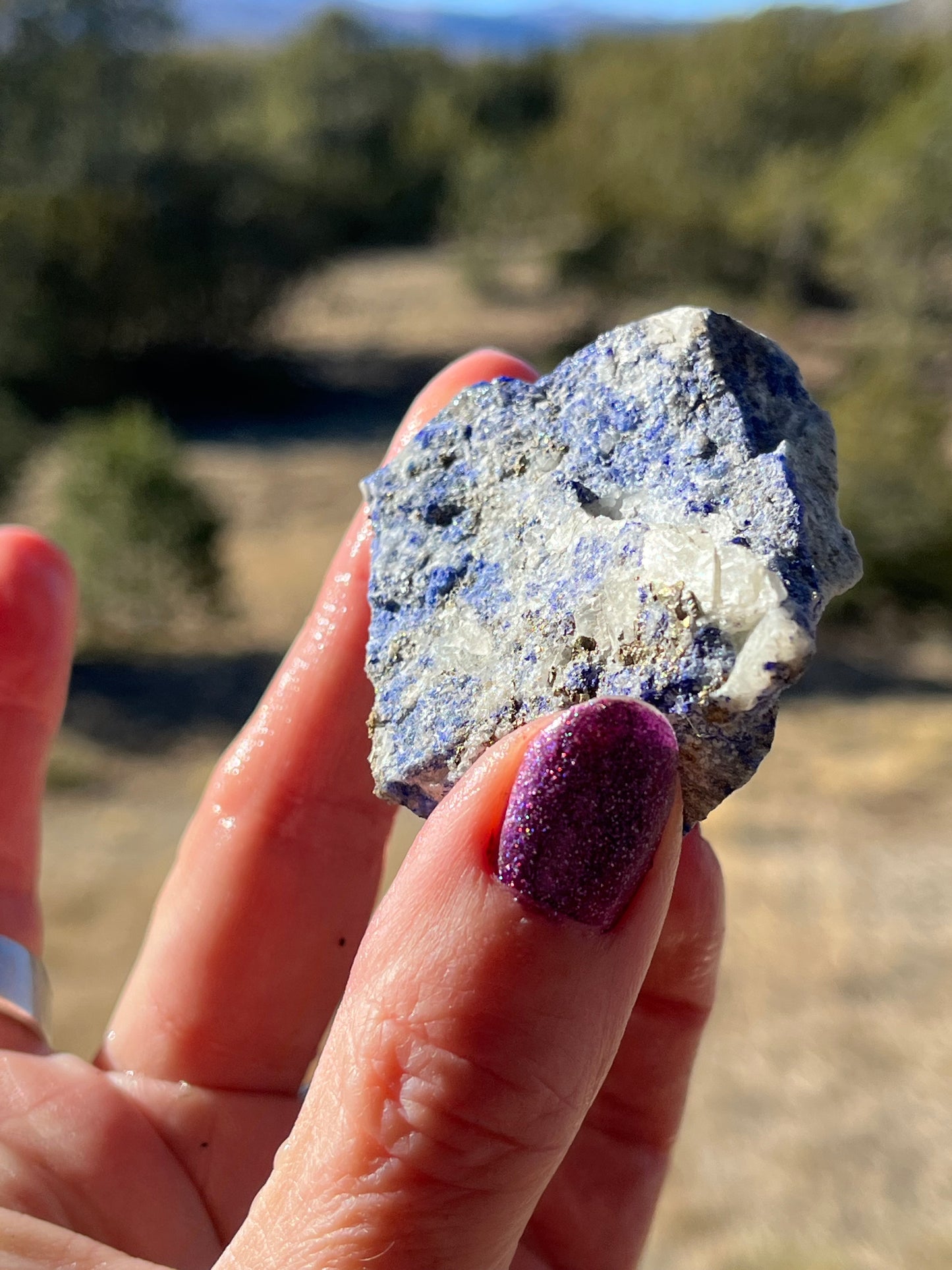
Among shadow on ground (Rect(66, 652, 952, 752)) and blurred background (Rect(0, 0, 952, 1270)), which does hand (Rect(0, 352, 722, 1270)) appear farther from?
shadow on ground (Rect(66, 652, 952, 752))

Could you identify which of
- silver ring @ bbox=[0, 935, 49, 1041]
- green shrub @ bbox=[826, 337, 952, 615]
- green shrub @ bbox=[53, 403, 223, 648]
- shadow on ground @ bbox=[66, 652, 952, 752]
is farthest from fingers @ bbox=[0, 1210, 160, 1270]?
green shrub @ bbox=[826, 337, 952, 615]

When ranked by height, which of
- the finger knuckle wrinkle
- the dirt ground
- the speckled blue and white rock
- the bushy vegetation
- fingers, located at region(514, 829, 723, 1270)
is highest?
the bushy vegetation

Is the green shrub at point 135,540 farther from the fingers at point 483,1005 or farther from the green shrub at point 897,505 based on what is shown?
the fingers at point 483,1005

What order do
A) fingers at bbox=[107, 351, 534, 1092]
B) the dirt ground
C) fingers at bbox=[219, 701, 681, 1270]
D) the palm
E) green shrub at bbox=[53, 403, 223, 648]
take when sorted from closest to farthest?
1. fingers at bbox=[219, 701, 681, 1270]
2. the palm
3. fingers at bbox=[107, 351, 534, 1092]
4. the dirt ground
5. green shrub at bbox=[53, 403, 223, 648]

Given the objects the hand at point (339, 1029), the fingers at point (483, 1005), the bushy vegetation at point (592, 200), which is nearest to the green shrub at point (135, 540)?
the bushy vegetation at point (592, 200)

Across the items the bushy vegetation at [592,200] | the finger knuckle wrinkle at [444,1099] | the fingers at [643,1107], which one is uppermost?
the bushy vegetation at [592,200]
